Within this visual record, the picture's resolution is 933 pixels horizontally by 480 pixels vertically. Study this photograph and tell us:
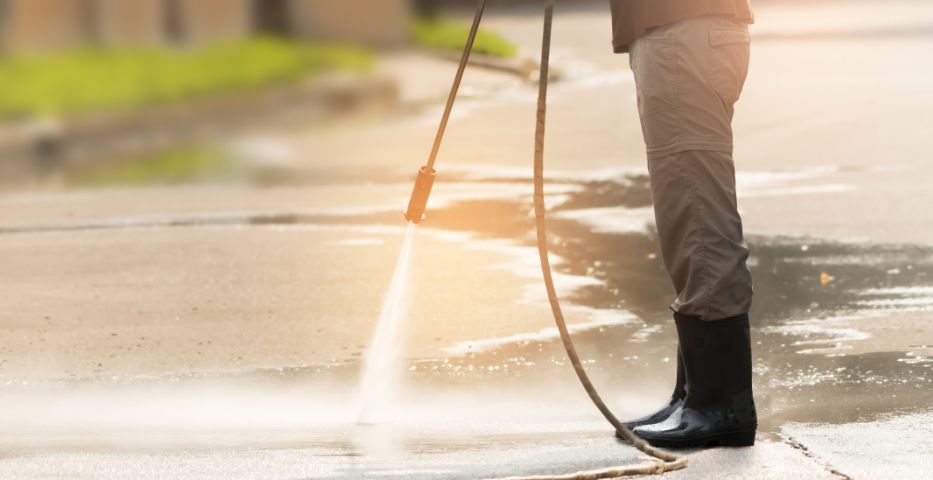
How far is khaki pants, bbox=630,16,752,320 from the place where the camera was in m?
4.60

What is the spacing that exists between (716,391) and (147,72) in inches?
595

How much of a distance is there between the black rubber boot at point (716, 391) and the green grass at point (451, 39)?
723 inches

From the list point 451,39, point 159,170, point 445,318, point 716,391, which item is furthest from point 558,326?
point 451,39

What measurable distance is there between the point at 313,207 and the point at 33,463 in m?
5.99

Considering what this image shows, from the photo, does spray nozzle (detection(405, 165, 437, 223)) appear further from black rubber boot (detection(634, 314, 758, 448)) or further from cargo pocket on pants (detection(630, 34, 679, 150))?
black rubber boot (detection(634, 314, 758, 448))

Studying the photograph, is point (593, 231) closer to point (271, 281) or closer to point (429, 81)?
point (271, 281)

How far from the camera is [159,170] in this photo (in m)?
13.5

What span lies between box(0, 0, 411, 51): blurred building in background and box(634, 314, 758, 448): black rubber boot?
48.9ft

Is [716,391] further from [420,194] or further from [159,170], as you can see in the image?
[159,170]

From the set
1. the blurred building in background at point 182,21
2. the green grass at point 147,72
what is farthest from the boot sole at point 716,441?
the blurred building in background at point 182,21

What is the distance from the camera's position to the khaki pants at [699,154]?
460 cm

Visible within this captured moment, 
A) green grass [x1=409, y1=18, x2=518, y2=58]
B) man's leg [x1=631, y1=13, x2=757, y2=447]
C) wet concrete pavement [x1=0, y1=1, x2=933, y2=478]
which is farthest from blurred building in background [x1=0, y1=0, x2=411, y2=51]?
man's leg [x1=631, y1=13, x2=757, y2=447]

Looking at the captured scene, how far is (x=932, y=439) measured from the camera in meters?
4.78

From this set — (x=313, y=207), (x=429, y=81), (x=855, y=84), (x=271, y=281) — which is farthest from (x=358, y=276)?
(x=429, y=81)
